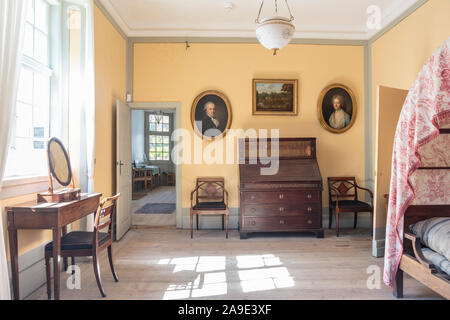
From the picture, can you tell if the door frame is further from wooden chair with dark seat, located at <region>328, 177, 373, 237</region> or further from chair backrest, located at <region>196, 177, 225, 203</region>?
wooden chair with dark seat, located at <region>328, 177, 373, 237</region>

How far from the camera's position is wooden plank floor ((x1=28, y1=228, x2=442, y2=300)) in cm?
253

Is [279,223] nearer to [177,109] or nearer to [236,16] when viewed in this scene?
[177,109]

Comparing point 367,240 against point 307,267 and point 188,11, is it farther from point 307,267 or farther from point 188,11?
point 188,11

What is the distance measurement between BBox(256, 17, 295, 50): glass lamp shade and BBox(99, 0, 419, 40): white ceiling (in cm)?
138

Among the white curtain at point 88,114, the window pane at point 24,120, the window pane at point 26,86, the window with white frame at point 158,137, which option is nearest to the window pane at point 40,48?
the window pane at point 26,86

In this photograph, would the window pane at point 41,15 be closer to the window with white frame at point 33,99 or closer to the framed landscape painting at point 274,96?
the window with white frame at point 33,99

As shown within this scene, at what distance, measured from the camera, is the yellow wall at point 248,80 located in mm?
4770

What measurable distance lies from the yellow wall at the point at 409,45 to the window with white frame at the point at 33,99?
4200mm

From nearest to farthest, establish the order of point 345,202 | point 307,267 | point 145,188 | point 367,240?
1. point 307,267
2. point 367,240
3. point 345,202
4. point 145,188

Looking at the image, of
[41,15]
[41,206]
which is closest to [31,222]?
[41,206]

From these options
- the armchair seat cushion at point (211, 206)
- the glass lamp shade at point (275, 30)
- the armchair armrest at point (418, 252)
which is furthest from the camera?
the armchair seat cushion at point (211, 206)
